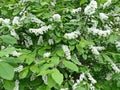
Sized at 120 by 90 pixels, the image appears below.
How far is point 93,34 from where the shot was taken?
2.49 meters

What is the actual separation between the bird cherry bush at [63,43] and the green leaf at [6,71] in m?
0.15

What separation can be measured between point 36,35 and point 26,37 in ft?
0.34

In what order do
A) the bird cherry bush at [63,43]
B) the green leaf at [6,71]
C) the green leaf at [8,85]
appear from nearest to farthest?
the green leaf at [6,71] → the green leaf at [8,85] → the bird cherry bush at [63,43]

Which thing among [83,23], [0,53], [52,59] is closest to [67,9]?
[83,23]

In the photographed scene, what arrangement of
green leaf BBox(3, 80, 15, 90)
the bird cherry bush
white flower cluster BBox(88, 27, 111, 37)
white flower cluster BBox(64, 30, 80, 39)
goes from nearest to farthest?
1. green leaf BBox(3, 80, 15, 90)
2. the bird cherry bush
3. white flower cluster BBox(64, 30, 80, 39)
4. white flower cluster BBox(88, 27, 111, 37)

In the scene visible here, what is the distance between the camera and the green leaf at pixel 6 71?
182 cm

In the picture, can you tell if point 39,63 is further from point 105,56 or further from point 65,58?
point 105,56

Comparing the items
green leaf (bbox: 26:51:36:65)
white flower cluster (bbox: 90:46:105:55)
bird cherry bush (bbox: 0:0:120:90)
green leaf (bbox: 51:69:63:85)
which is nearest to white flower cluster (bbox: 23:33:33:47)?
bird cherry bush (bbox: 0:0:120:90)

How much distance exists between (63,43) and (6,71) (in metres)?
0.72

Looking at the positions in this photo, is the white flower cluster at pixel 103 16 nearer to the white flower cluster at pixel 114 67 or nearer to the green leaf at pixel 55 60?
the white flower cluster at pixel 114 67

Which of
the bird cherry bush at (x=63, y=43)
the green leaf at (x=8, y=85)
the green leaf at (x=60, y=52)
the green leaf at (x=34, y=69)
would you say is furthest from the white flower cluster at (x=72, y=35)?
the green leaf at (x=8, y=85)

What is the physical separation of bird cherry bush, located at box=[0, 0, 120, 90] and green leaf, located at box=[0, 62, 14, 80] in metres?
0.15

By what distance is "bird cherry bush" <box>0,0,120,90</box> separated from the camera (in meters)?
2.17

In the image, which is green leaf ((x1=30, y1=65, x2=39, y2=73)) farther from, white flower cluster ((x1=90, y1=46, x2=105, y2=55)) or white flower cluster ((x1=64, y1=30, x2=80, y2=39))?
white flower cluster ((x1=90, y1=46, x2=105, y2=55))
